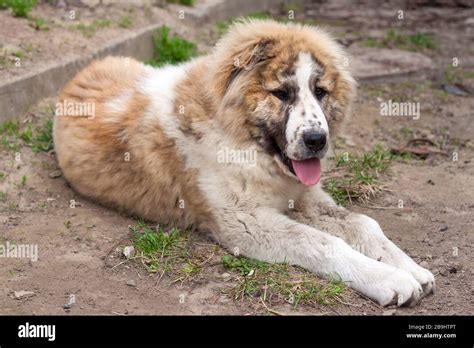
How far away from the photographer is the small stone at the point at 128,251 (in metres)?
4.68

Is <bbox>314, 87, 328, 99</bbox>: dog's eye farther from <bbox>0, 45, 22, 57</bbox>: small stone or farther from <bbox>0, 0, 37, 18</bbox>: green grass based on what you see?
<bbox>0, 0, 37, 18</bbox>: green grass

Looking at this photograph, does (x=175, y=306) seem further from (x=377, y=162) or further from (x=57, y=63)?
(x=57, y=63)

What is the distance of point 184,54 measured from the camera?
26.0 feet

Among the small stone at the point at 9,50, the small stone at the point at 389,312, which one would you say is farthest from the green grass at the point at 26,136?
the small stone at the point at 389,312

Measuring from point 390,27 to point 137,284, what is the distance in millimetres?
6735

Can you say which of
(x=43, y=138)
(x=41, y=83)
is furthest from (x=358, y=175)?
(x=41, y=83)

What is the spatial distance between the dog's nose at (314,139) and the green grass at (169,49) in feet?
11.7

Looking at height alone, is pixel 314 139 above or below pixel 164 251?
above

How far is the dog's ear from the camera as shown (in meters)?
4.73

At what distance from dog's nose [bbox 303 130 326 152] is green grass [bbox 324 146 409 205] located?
1.24m

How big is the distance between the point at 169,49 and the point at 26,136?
92.5 inches

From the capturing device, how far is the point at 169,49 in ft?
25.9

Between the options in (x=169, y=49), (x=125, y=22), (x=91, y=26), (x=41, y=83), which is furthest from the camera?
(x=169, y=49)

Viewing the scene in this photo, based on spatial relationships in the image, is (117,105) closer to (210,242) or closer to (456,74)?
(210,242)
